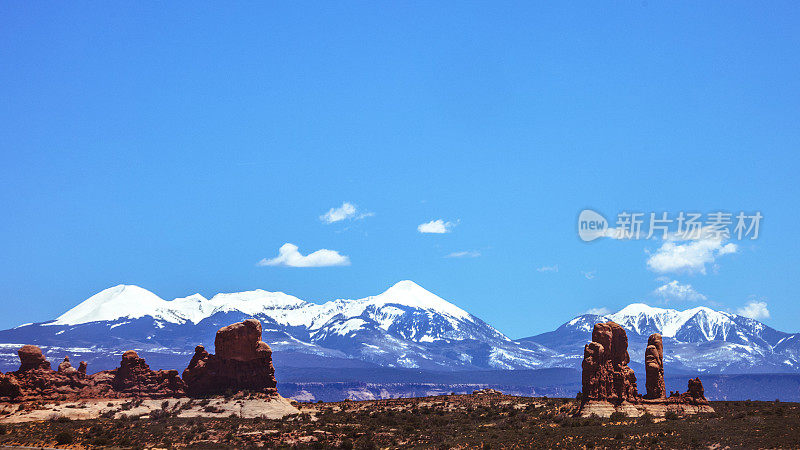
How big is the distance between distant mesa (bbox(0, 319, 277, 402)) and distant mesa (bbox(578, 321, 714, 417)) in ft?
126

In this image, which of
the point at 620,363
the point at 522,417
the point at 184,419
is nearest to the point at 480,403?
the point at 522,417

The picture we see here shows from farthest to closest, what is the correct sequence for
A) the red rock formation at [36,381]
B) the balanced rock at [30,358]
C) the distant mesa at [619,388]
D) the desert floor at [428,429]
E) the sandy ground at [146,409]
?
the balanced rock at [30,358] < the red rock formation at [36,381] < the sandy ground at [146,409] < the distant mesa at [619,388] < the desert floor at [428,429]

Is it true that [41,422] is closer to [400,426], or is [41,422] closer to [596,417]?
[400,426]

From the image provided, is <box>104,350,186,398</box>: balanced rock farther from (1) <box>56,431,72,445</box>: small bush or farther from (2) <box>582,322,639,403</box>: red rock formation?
(2) <box>582,322,639,403</box>: red rock formation

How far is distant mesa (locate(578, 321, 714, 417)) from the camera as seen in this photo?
91438mm

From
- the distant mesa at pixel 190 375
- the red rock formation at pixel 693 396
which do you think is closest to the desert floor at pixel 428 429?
the red rock formation at pixel 693 396

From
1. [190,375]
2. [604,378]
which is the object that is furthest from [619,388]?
[190,375]

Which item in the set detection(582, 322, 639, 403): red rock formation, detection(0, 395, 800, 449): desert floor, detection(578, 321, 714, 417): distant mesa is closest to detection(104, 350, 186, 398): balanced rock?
detection(0, 395, 800, 449): desert floor

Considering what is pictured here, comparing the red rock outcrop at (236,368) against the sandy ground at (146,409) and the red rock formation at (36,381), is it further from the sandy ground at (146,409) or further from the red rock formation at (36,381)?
the red rock formation at (36,381)

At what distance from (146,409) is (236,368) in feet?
37.6

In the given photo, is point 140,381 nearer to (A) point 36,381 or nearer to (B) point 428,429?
(A) point 36,381

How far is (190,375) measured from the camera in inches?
4365

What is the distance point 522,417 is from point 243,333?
34.2 m

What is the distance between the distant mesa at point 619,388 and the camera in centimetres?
9144
